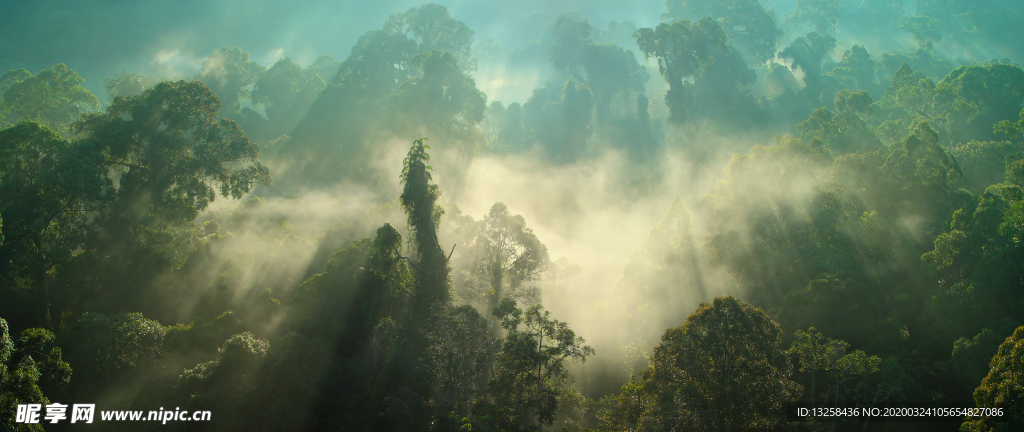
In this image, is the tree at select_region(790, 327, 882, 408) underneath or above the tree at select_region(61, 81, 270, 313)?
underneath

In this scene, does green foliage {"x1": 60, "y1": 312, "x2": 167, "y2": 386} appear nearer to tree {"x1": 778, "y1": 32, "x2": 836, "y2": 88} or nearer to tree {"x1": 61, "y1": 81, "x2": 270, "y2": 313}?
tree {"x1": 61, "y1": 81, "x2": 270, "y2": 313}

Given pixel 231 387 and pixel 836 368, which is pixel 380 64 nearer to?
pixel 231 387

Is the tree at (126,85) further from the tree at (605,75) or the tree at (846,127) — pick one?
the tree at (846,127)

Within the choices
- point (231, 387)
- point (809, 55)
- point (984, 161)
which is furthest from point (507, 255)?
point (809, 55)

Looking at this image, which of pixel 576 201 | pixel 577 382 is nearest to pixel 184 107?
pixel 577 382

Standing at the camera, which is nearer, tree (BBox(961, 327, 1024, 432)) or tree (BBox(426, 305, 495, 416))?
tree (BBox(961, 327, 1024, 432))

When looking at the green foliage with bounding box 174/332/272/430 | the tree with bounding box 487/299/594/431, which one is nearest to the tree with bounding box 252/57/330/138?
the green foliage with bounding box 174/332/272/430
